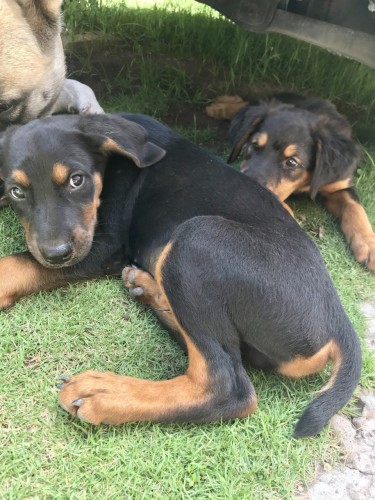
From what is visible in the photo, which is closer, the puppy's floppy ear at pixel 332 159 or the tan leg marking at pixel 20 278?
the tan leg marking at pixel 20 278

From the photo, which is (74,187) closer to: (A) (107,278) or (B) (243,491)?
(A) (107,278)

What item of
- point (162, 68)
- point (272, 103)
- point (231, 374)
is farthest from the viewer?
point (162, 68)

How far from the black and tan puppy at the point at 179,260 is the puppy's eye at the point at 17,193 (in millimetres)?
12

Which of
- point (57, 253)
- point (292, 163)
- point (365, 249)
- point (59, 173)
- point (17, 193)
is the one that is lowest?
point (365, 249)

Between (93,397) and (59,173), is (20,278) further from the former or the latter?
(93,397)

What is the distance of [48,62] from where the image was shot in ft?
13.7

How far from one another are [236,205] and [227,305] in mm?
725

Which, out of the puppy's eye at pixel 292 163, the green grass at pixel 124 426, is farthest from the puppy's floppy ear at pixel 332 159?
the green grass at pixel 124 426

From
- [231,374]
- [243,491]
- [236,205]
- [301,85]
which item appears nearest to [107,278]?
[236,205]

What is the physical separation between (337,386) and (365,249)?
1.69 meters

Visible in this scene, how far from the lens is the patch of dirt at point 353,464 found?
2.54 meters

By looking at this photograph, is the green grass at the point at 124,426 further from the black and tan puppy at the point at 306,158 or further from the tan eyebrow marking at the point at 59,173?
the tan eyebrow marking at the point at 59,173

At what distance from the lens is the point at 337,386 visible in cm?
260

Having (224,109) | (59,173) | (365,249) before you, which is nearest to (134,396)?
(59,173)
